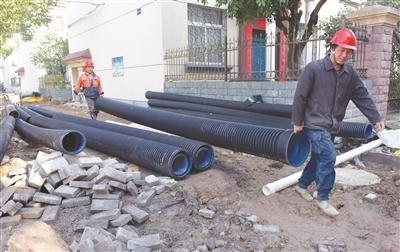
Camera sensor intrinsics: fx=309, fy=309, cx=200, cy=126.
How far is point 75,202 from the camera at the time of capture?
3465 millimetres

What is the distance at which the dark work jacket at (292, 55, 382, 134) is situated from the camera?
10.2 feet

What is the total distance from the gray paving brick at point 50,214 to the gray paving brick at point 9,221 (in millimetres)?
234

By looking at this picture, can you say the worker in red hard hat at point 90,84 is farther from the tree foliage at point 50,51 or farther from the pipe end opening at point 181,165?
the tree foliage at point 50,51

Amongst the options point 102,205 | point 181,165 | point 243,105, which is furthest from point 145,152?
point 243,105

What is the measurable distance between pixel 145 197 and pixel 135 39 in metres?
8.63

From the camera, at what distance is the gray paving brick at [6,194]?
10.8ft

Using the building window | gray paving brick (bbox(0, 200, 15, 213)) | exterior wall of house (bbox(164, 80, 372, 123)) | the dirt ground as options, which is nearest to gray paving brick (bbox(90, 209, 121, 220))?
the dirt ground

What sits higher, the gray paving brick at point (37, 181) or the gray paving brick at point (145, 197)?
the gray paving brick at point (37, 181)

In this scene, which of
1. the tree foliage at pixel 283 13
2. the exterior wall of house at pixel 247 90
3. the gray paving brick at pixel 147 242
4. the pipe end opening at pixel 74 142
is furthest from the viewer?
the tree foliage at pixel 283 13

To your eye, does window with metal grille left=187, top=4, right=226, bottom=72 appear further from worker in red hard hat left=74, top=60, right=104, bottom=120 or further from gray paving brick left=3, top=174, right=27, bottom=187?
gray paving brick left=3, top=174, right=27, bottom=187

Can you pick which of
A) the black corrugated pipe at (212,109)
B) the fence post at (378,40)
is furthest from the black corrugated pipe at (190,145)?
the fence post at (378,40)

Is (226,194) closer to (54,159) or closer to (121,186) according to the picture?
(121,186)

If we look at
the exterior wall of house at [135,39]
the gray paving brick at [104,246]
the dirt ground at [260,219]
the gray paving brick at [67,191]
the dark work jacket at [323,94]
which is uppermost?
the exterior wall of house at [135,39]

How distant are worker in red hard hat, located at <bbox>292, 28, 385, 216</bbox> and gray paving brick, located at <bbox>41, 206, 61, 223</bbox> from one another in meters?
2.73
